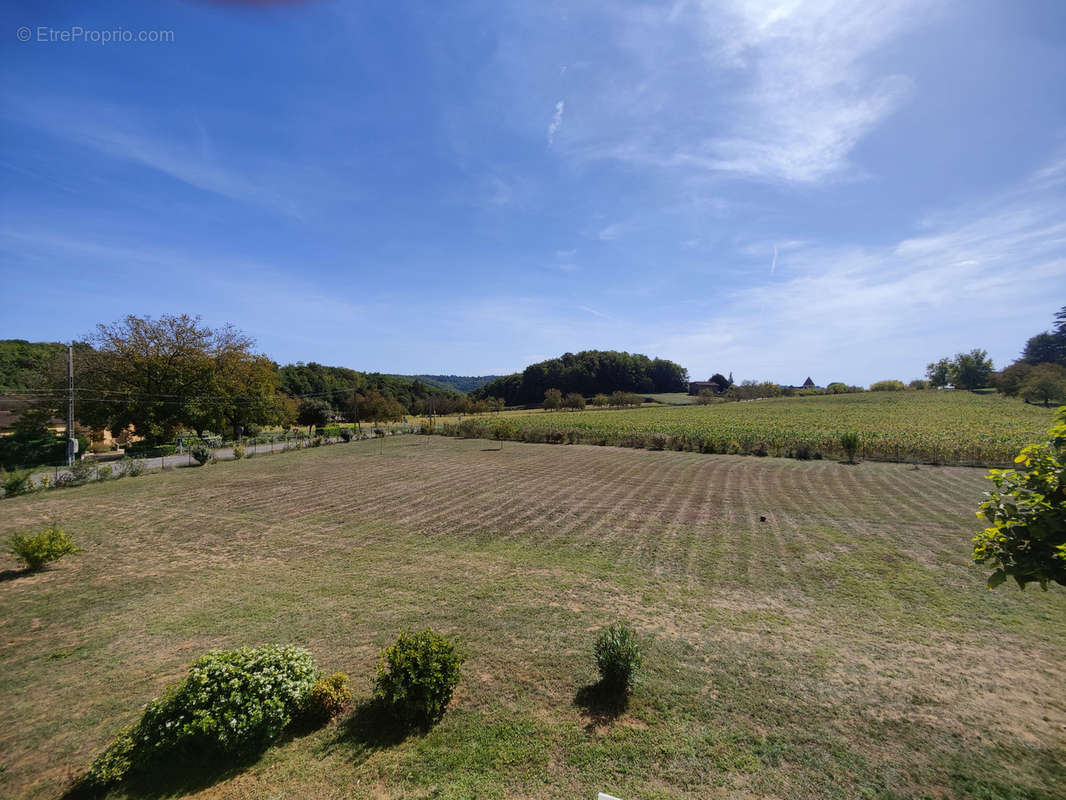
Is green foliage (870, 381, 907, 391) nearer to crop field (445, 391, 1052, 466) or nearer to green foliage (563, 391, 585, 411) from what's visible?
crop field (445, 391, 1052, 466)

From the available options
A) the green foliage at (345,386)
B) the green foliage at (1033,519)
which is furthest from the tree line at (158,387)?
the green foliage at (1033,519)

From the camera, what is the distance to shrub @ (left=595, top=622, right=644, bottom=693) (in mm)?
5496

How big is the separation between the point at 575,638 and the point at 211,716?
510 cm

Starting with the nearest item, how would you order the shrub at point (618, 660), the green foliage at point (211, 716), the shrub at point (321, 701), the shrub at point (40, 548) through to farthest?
the green foliage at point (211, 716) < the shrub at point (321, 701) < the shrub at point (618, 660) < the shrub at point (40, 548)

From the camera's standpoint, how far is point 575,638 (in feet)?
23.6

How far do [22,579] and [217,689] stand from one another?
1056 centimetres

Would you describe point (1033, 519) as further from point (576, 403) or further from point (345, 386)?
point (345, 386)

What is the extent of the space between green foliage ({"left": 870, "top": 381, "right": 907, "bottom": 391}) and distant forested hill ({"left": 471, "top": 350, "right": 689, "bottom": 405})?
1655 inches

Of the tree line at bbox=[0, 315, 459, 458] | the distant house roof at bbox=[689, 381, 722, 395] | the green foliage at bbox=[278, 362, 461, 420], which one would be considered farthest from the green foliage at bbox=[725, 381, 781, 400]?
the tree line at bbox=[0, 315, 459, 458]

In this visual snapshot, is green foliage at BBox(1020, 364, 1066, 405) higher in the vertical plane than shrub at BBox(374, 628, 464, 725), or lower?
higher

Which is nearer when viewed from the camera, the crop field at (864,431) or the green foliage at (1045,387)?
the crop field at (864,431)

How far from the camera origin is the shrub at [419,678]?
4.95m

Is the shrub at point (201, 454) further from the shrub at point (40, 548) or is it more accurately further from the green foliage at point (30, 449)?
the shrub at point (40, 548)

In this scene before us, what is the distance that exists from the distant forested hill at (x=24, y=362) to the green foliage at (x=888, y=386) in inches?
5208
